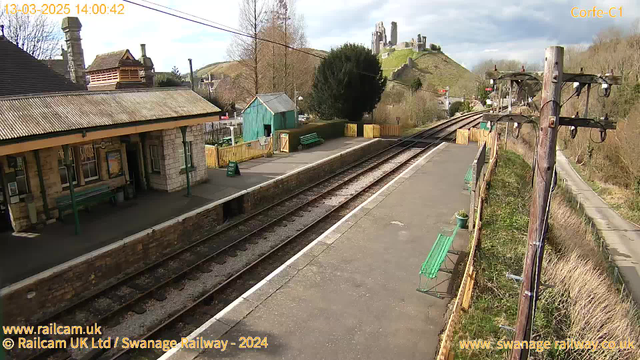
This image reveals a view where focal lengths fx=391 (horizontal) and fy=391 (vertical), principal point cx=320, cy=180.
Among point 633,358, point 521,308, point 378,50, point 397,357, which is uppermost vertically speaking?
point 378,50

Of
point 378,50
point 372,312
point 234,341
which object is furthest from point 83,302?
point 378,50

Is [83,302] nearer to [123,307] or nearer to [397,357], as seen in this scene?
[123,307]

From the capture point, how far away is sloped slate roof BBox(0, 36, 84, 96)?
1305 centimetres

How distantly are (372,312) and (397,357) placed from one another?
116 centimetres

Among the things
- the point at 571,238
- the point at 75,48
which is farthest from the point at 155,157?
the point at 571,238

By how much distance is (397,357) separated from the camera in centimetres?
553

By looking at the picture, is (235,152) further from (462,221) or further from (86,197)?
(462,221)

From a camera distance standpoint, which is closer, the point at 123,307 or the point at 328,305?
the point at 328,305

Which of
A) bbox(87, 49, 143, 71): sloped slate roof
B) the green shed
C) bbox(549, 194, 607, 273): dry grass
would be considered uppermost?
bbox(87, 49, 143, 71): sloped slate roof

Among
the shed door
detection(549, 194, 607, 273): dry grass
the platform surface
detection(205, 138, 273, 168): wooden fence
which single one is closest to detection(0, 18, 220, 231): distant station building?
detection(205, 138, 273, 168): wooden fence

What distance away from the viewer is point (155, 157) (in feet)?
45.3

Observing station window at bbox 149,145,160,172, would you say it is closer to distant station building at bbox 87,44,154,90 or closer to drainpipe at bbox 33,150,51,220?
drainpipe at bbox 33,150,51,220

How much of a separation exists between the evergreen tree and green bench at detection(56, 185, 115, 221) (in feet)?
69.0

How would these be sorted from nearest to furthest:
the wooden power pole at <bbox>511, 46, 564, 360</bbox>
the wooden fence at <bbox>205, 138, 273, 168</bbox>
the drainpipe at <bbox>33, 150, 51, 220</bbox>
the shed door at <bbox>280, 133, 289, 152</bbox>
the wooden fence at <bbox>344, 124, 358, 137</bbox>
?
the wooden power pole at <bbox>511, 46, 564, 360</bbox>
the drainpipe at <bbox>33, 150, 51, 220</bbox>
the wooden fence at <bbox>205, 138, 273, 168</bbox>
the shed door at <bbox>280, 133, 289, 152</bbox>
the wooden fence at <bbox>344, 124, 358, 137</bbox>
